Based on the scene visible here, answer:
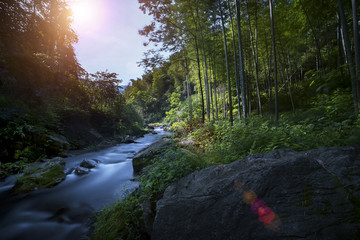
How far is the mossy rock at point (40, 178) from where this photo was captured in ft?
15.4

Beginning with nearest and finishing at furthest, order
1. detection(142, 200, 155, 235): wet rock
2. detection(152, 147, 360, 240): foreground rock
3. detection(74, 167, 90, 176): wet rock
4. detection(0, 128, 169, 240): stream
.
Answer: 1. detection(152, 147, 360, 240): foreground rock
2. detection(142, 200, 155, 235): wet rock
3. detection(0, 128, 169, 240): stream
4. detection(74, 167, 90, 176): wet rock

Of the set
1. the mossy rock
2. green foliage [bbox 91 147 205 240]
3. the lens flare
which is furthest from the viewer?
the mossy rock

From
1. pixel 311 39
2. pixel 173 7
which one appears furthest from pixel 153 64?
pixel 311 39

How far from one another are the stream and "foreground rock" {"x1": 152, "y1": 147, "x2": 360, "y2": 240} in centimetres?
229

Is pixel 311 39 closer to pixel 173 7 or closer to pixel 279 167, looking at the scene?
pixel 173 7

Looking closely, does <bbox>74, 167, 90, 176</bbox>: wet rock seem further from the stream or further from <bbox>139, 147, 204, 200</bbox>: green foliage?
<bbox>139, 147, 204, 200</bbox>: green foliage

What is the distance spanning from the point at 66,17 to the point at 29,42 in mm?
919

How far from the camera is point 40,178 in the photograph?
506 cm

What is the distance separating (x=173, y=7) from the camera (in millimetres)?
9078

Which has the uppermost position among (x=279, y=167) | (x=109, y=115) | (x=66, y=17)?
(x=66, y=17)

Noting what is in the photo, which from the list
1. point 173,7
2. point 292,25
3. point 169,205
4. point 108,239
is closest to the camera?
point 169,205

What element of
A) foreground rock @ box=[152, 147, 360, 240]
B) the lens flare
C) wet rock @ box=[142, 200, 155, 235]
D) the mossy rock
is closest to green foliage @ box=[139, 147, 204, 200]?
wet rock @ box=[142, 200, 155, 235]

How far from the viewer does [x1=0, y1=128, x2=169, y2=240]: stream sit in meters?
3.35

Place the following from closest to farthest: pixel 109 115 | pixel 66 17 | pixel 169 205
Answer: pixel 169 205
pixel 66 17
pixel 109 115
